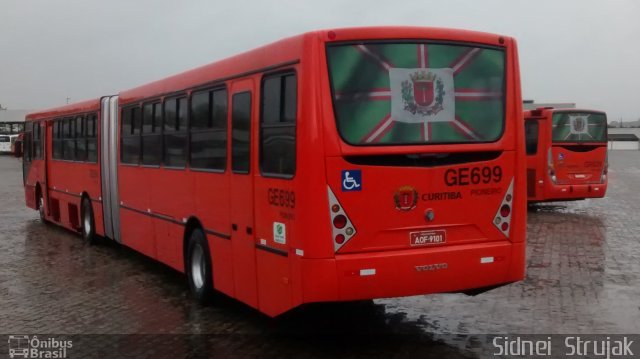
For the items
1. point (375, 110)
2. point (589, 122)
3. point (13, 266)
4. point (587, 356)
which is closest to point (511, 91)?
point (375, 110)

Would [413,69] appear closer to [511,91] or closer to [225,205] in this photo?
[511,91]

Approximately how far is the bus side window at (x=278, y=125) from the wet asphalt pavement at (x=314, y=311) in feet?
5.43

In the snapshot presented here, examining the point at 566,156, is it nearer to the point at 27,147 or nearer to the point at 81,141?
the point at 81,141

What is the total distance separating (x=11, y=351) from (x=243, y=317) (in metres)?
2.48

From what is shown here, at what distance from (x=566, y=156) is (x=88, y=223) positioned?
1246cm

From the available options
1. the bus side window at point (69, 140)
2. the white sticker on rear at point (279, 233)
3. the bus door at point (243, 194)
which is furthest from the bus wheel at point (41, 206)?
the white sticker on rear at point (279, 233)

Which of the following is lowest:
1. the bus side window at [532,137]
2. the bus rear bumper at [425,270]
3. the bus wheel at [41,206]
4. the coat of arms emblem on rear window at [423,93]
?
the bus wheel at [41,206]

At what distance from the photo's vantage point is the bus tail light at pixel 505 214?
7.23 m

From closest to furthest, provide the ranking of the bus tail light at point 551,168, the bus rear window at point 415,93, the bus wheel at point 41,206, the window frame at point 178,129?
the bus rear window at point 415,93 → the window frame at point 178,129 → the bus wheel at point 41,206 → the bus tail light at point 551,168

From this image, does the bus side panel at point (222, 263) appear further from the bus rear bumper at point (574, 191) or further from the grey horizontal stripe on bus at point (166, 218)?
the bus rear bumper at point (574, 191)

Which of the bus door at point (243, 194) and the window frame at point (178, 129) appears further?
the window frame at point (178, 129)

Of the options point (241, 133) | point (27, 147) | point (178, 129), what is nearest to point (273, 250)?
point (241, 133)

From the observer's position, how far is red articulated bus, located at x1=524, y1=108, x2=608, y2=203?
2006 cm

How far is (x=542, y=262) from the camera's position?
11.9 m
